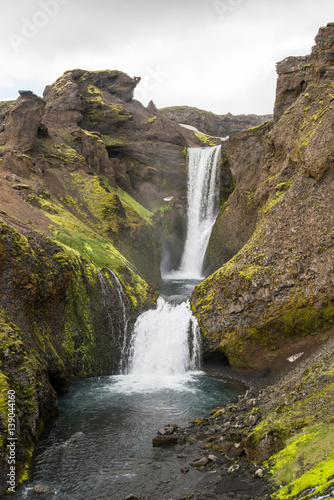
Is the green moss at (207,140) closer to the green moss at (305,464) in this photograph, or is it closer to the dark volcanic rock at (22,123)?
the dark volcanic rock at (22,123)

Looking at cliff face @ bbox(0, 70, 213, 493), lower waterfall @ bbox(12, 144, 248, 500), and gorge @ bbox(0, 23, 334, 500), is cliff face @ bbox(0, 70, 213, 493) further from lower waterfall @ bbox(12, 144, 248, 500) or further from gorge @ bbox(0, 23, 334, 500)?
lower waterfall @ bbox(12, 144, 248, 500)

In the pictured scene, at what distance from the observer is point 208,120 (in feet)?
310

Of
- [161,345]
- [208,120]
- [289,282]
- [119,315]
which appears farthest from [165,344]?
[208,120]

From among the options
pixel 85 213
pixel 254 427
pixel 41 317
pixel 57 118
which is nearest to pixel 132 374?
pixel 41 317

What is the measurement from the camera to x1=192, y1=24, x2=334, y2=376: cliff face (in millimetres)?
21922

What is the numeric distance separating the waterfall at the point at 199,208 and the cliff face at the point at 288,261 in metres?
17.9

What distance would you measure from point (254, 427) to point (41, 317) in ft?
42.3

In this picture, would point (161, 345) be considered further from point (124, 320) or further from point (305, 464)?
point (305, 464)

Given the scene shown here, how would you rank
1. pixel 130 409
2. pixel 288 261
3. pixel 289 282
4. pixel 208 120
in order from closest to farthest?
pixel 130 409
pixel 289 282
pixel 288 261
pixel 208 120

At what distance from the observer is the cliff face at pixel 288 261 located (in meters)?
21.9

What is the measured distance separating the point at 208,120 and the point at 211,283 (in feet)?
252

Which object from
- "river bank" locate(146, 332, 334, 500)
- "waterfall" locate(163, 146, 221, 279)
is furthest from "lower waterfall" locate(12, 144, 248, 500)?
"waterfall" locate(163, 146, 221, 279)

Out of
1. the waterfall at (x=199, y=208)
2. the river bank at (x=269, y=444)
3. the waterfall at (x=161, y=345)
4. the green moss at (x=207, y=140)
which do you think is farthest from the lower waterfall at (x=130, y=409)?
the green moss at (x=207, y=140)

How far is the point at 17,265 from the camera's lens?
1877 centimetres
